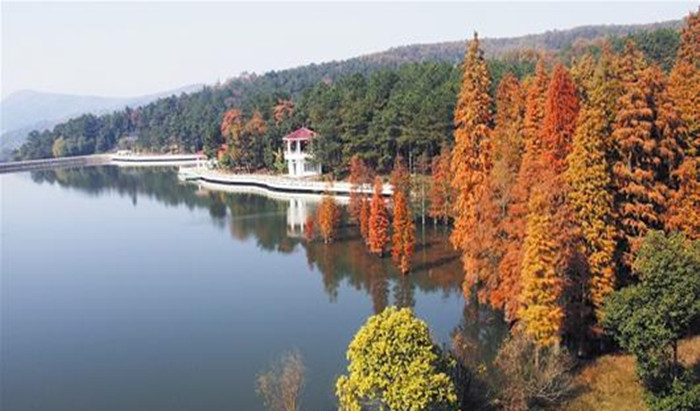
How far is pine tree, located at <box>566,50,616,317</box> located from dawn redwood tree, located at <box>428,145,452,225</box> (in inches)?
738

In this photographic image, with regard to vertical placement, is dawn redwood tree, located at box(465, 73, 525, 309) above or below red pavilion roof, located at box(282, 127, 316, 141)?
below

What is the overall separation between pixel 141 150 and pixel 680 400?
11490 cm

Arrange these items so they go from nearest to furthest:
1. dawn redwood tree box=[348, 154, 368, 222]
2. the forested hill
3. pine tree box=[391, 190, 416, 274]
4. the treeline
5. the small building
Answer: the treeline
pine tree box=[391, 190, 416, 274]
dawn redwood tree box=[348, 154, 368, 222]
the forested hill
the small building

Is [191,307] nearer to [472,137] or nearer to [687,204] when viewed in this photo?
[472,137]

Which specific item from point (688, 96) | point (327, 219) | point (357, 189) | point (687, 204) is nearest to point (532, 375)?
point (687, 204)

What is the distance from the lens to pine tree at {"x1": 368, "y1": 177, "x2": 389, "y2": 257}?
34375mm

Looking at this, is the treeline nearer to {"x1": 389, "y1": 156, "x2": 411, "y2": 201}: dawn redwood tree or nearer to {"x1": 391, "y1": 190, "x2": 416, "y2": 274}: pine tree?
{"x1": 391, "y1": 190, "x2": 416, "y2": 274}: pine tree

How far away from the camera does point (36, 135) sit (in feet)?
430

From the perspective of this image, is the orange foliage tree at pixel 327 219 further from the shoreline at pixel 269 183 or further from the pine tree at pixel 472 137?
the pine tree at pixel 472 137

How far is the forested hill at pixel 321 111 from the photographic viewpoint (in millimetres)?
54375

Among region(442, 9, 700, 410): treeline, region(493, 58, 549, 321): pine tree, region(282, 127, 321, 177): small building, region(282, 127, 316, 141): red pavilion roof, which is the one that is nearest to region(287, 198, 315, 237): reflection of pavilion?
region(282, 127, 321, 177): small building

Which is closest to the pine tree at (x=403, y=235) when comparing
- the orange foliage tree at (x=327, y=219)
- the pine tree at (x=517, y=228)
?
the orange foliage tree at (x=327, y=219)

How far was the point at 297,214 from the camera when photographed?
5053 centimetres

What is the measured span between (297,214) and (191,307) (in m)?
22.0
